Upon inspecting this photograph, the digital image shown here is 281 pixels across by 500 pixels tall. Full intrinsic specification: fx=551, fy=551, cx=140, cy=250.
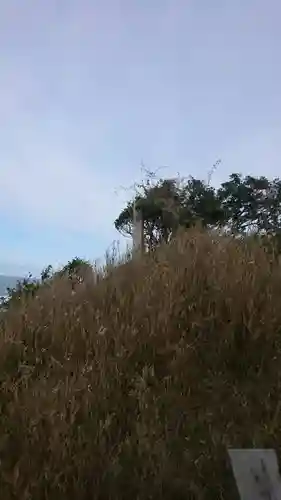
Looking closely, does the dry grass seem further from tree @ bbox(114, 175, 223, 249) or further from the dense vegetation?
tree @ bbox(114, 175, 223, 249)

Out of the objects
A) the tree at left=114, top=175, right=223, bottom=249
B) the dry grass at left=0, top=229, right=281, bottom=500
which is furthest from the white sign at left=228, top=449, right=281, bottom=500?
the tree at left=114, top=175, right=223, bottom=249

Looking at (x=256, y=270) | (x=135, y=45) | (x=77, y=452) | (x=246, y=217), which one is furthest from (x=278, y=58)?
(x=77, y=452)

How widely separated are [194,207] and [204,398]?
6230 millimetres

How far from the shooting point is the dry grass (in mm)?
2318

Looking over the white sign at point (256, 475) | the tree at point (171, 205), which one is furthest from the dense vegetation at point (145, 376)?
the tree at point (171, 205)

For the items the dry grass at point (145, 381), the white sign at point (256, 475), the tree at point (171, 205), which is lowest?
the white sign at point (256, 475)

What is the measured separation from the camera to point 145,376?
2.76 metres

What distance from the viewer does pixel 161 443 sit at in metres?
2.41

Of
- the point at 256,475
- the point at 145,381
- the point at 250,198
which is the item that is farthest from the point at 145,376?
the point at 250,198

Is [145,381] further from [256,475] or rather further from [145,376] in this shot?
[256,475]

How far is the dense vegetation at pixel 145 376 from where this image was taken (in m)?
2.32

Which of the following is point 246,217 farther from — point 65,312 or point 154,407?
point 154,407

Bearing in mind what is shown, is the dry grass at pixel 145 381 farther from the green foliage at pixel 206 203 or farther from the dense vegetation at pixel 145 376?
the green foliage at pixel 206 203

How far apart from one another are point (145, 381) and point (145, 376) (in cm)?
4
